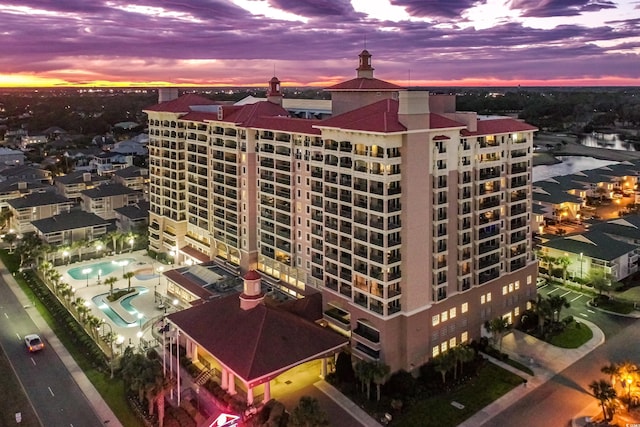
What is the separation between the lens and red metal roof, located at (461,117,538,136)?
49.1 m

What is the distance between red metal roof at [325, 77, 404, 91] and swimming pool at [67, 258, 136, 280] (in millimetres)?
40370

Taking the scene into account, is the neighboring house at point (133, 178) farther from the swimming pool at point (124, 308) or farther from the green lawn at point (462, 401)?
the green lawn at point (462, 401)

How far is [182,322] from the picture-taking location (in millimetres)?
48938

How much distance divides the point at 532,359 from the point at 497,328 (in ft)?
13.8

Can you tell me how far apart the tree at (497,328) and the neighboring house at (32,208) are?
238 feet

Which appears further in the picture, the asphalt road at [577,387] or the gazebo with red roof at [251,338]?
the gazebo with red roof at [251,338]

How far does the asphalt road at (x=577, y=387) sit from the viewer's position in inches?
1575

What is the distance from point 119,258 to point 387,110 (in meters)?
51.6

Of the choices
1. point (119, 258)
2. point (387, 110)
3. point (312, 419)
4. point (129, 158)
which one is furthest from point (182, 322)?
point (129, 158)

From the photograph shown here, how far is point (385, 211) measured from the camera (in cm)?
4297

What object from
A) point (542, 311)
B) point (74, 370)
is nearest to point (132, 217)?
point (74, 370)

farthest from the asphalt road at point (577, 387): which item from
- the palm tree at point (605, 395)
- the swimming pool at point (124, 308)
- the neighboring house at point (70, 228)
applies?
the neighboring house at point (70, 228)

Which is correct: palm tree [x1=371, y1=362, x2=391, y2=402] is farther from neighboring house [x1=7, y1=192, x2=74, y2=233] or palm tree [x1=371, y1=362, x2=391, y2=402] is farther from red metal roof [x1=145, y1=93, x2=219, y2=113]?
neighboring house [x1=7, y1=192, x2=74, y2=233]

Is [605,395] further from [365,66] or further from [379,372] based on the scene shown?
[365,66]
